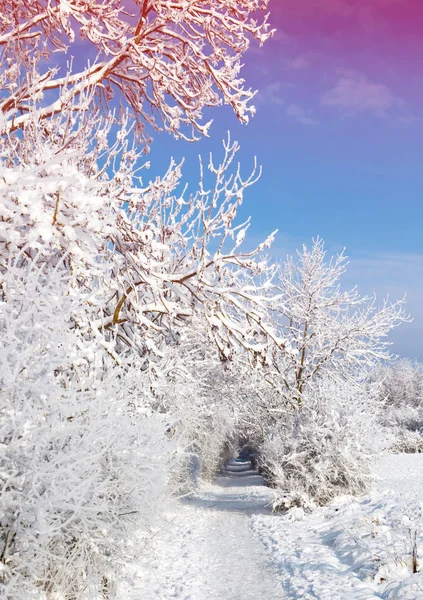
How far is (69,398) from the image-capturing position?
161 inches

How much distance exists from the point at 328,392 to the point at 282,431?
2408mm

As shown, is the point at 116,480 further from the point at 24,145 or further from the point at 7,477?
the point at 24,145

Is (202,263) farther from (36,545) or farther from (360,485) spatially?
(360,485)

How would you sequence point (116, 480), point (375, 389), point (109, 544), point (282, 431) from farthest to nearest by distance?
point (375, 389), point (282, 431), point (109, 544), point (116, 480)

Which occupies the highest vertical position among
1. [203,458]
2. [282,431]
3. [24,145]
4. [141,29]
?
[141,29]

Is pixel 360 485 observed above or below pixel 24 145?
below

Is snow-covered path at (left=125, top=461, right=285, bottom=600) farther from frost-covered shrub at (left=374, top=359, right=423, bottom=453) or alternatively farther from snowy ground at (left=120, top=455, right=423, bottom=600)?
frost-covered shrub at (left=374, top=359, right=423, bottom=453)

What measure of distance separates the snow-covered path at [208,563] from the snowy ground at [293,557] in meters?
0.01

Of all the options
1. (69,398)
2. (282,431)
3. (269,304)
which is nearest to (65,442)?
(69,398)

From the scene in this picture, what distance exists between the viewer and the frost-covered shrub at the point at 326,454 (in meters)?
12.2

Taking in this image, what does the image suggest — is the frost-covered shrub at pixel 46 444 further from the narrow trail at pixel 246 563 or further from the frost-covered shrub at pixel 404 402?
the frost-covered shrub at pixel 404 402

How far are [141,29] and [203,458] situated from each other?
20428mm

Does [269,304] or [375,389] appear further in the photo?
[375,389]

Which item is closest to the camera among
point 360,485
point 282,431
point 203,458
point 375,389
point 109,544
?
point 109,544
